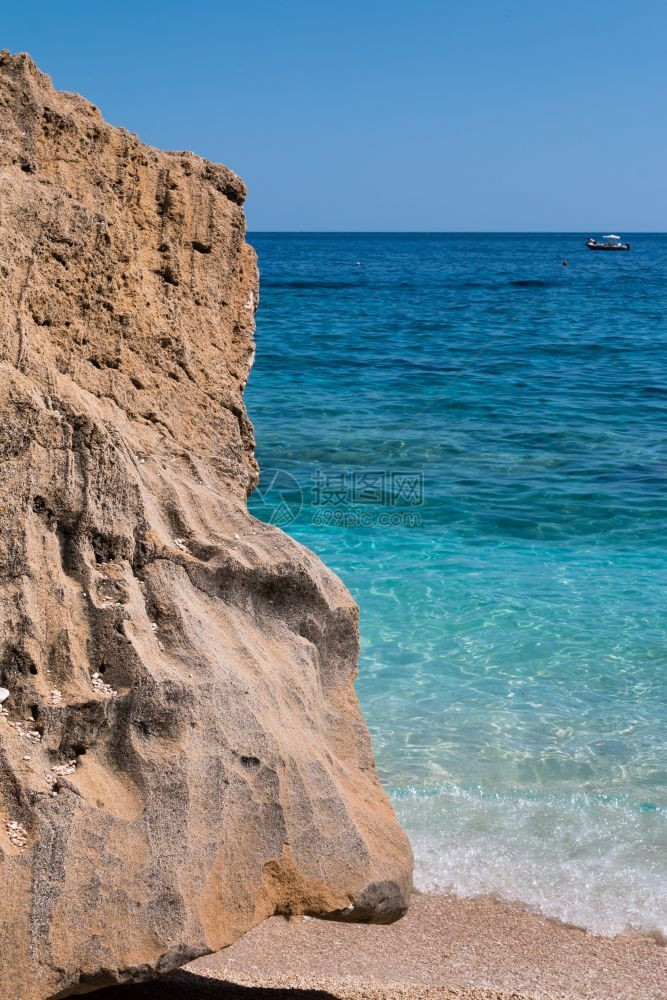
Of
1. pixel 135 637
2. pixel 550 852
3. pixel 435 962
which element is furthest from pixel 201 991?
pixel 550 852

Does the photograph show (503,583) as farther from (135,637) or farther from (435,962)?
(135,637)

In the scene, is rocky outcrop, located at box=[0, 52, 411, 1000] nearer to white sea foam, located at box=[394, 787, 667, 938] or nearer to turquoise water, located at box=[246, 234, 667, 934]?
white sea foam, located at box=[394, 787, 667, 938]

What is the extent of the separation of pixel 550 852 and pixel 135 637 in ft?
10.1

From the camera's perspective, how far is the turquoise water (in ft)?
17.0

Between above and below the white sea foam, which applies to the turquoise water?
above

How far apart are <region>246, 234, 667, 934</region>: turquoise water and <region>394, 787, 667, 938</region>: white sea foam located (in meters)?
0.01

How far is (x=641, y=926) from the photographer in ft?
14.7

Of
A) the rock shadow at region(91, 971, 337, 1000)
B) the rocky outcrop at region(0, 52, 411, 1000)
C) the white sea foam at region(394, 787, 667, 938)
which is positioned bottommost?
the white sea foam at region(394, 787, 667, 938)

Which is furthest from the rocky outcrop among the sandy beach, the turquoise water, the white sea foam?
the turquoise water

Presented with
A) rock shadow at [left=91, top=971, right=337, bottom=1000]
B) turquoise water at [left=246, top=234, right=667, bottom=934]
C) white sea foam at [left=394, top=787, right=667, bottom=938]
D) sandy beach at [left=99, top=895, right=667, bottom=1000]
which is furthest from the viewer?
turquoise water at [left=246, top=234, right=667, bottom=934]

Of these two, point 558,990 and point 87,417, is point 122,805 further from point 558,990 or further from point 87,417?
point 558,990

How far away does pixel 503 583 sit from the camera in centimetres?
854

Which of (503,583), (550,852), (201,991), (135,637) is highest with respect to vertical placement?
(135,637)

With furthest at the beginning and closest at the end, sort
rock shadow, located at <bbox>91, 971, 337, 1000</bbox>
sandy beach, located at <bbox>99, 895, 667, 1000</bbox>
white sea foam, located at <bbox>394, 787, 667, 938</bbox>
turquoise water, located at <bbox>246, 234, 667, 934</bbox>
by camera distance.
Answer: turquoise water, located at <bbox>246, 234, 667, 934</bbox> < white sea foam, located at <bbox>394, 787, 667, 938</bbox> < sandy beach, located at <bbox>99, 895, 667, 1000</bbox> < rock shadow, located at <bbox>91, 971, 337, 1000</bbox>
